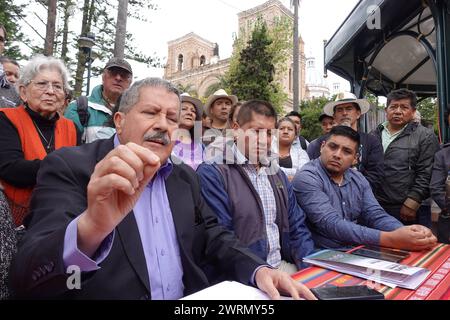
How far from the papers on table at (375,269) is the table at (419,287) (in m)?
0.02

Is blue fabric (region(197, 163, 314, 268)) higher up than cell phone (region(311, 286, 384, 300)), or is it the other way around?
blue fabric (region(197, 163, 314, 268))

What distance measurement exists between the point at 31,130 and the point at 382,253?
2.29 metres

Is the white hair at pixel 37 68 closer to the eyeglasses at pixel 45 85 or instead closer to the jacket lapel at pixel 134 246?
the eyeglasses at pixel 45 85

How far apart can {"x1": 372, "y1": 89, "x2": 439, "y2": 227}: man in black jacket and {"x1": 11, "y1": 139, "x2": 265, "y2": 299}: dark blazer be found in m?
2.45

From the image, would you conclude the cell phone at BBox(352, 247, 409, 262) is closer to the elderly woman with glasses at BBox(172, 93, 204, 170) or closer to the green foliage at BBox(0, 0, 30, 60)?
the elderly woman with glasses at BBox(172, 93, 204, 170)

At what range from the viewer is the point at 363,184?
250cm

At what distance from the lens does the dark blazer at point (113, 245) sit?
98 centimetres

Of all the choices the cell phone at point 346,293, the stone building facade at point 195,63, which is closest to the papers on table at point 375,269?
the cell phone at point 346,293

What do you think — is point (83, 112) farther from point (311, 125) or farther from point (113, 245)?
point (311, 125)

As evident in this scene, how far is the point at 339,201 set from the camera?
236cm

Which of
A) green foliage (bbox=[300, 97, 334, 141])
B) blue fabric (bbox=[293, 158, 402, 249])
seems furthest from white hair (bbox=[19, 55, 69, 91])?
green foliage (bbox=[300, 97, 334, 141])

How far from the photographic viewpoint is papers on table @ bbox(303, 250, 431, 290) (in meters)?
1.31
